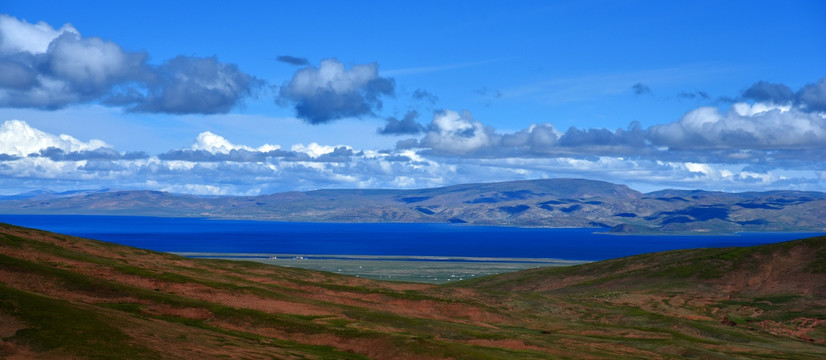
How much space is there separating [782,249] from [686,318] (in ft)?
171

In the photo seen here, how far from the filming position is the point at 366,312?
8600cm

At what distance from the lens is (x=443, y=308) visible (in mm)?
101500

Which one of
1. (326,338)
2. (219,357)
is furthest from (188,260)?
(219,357)

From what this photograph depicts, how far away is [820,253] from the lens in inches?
5851

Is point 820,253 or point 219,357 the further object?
point 820,253

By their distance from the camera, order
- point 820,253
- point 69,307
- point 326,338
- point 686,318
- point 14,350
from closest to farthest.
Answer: point 14,350
point 69,307
point 326,338
point 686,318
point 820,253

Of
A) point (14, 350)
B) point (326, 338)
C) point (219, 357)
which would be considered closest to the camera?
point (14, 350)

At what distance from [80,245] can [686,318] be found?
92.8 meters

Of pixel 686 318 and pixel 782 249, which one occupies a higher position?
pixel 782 249

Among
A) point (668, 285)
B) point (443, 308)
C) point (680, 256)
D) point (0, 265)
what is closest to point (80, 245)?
point (0, 265)

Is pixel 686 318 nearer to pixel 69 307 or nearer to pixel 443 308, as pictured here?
pixel 443 308

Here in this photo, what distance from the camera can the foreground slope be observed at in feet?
179

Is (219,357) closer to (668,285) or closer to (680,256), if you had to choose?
(668,285)

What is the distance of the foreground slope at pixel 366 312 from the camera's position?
5456 cm
